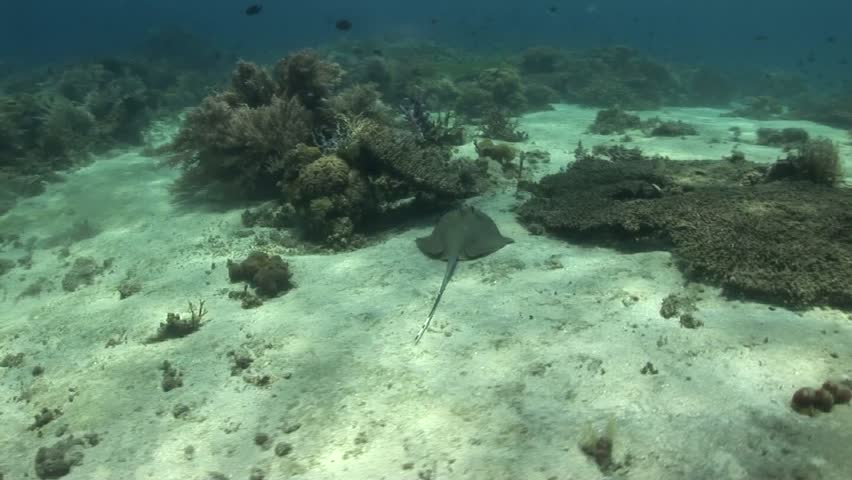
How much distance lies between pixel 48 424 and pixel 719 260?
311 inches

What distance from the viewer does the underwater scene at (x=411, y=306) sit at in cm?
400

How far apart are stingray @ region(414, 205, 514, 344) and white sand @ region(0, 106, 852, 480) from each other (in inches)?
8.1

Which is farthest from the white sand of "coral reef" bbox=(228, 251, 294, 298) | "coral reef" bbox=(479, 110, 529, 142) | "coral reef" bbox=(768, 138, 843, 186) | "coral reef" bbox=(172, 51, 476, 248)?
"coral reef" bbox=(479, 110, 529, 142)

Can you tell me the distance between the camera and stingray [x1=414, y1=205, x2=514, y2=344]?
7.14 m

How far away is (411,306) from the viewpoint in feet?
20.0

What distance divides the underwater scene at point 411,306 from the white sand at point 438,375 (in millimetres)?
27

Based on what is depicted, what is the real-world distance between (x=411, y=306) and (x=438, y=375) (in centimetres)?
142

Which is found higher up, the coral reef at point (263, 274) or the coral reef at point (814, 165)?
the coral reef at point (814, 165)

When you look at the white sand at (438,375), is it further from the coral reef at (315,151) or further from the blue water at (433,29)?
the blue water at (433,29)

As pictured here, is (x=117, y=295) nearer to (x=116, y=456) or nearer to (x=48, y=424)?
(x=48, y=424)

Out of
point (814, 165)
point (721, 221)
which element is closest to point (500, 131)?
point (814, 165)

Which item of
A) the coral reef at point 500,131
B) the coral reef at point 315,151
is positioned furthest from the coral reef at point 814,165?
the coral reef at point 500,131

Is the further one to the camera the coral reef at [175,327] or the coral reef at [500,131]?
the coral reef at [500,131]

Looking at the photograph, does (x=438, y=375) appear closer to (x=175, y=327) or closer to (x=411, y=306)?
(x=411, y=306)
